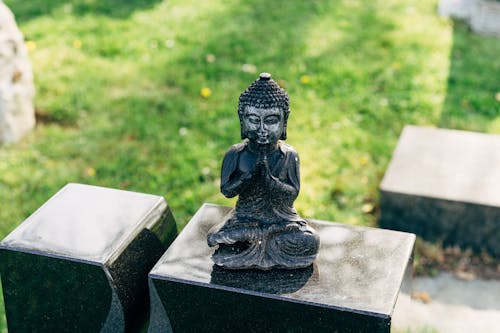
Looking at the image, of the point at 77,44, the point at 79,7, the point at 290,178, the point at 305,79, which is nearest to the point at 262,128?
the point at 290,178

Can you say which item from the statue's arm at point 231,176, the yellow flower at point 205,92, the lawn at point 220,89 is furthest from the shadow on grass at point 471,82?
the statue's arm at point 231,176

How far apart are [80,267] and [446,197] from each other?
259cm

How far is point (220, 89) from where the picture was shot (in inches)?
274

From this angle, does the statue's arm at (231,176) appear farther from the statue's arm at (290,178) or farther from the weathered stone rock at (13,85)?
the weathered stone rock at (13,85)

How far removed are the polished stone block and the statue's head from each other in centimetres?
197

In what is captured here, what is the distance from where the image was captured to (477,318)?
181 inches

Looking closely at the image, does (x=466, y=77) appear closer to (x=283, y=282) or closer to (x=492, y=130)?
(x=492, y=130)

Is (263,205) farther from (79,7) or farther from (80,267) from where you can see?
(79,7)

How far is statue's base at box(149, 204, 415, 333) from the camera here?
11.2 feet

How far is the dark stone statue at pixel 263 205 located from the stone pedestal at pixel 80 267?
59cm

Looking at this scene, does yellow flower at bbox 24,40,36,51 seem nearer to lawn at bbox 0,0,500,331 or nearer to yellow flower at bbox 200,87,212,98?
lawn at bbox 0,0,500,331

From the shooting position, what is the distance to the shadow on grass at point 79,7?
28.3ft

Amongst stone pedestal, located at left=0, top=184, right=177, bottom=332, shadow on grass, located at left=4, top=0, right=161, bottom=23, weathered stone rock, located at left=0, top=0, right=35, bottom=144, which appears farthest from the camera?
shadow on grass, located at left=4, top=0, right=161, bottom=23

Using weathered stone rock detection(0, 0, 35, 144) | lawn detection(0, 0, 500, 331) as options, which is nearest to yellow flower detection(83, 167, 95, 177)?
lawn detection(0, 0, 500, 331)
